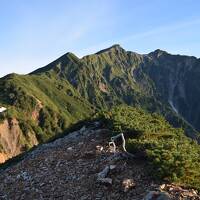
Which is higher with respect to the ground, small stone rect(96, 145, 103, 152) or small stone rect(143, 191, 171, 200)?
small stone rect(96, 145, 103, 152)

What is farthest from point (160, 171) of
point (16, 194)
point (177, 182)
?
point (16, 194)

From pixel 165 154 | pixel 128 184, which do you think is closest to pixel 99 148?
pixel 128 184

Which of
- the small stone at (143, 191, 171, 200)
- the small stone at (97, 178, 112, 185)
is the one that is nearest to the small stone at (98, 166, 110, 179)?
the small stone at (97, 178, 112, 185)

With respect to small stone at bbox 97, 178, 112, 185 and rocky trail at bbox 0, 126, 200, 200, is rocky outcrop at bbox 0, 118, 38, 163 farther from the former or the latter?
small stone at bbox 97, 178, 112, 185

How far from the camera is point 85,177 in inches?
918

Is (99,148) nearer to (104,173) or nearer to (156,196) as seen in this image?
(104,173)

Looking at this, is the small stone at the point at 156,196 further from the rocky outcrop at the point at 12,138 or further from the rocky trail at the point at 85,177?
the rocky outcrop at the point at 12,138

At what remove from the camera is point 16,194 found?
24422 mm

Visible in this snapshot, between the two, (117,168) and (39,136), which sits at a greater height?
(117,168)

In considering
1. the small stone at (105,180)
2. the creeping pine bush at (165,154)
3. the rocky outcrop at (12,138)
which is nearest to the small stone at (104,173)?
the small stone at (105,180)

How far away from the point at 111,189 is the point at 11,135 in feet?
500

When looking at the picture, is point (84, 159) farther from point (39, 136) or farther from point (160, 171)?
point (39, 136)

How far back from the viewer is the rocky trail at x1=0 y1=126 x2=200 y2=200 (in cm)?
2020

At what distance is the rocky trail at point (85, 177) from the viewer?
66.3 ft
